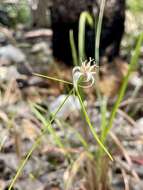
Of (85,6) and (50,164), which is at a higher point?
(85,6)

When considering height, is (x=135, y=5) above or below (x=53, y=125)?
above

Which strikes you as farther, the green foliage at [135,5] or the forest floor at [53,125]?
the green foliage at [135,5]

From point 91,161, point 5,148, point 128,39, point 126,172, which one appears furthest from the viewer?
point 128,39

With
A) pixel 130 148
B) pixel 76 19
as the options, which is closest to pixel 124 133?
pixel 130 148

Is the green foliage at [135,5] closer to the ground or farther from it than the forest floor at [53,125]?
farther from it

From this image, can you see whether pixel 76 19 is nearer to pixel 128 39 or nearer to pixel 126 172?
pixel 128 39

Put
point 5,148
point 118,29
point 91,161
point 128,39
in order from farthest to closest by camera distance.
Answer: point 128,39 → point 118,29 → point 5,148 → point 91,161

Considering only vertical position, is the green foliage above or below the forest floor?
above

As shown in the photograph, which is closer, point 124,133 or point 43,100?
point 124,133

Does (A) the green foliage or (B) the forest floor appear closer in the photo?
(B) the forest floor

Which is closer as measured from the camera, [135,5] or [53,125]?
[53,125]

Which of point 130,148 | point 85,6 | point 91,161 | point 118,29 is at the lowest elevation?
point 130,148
